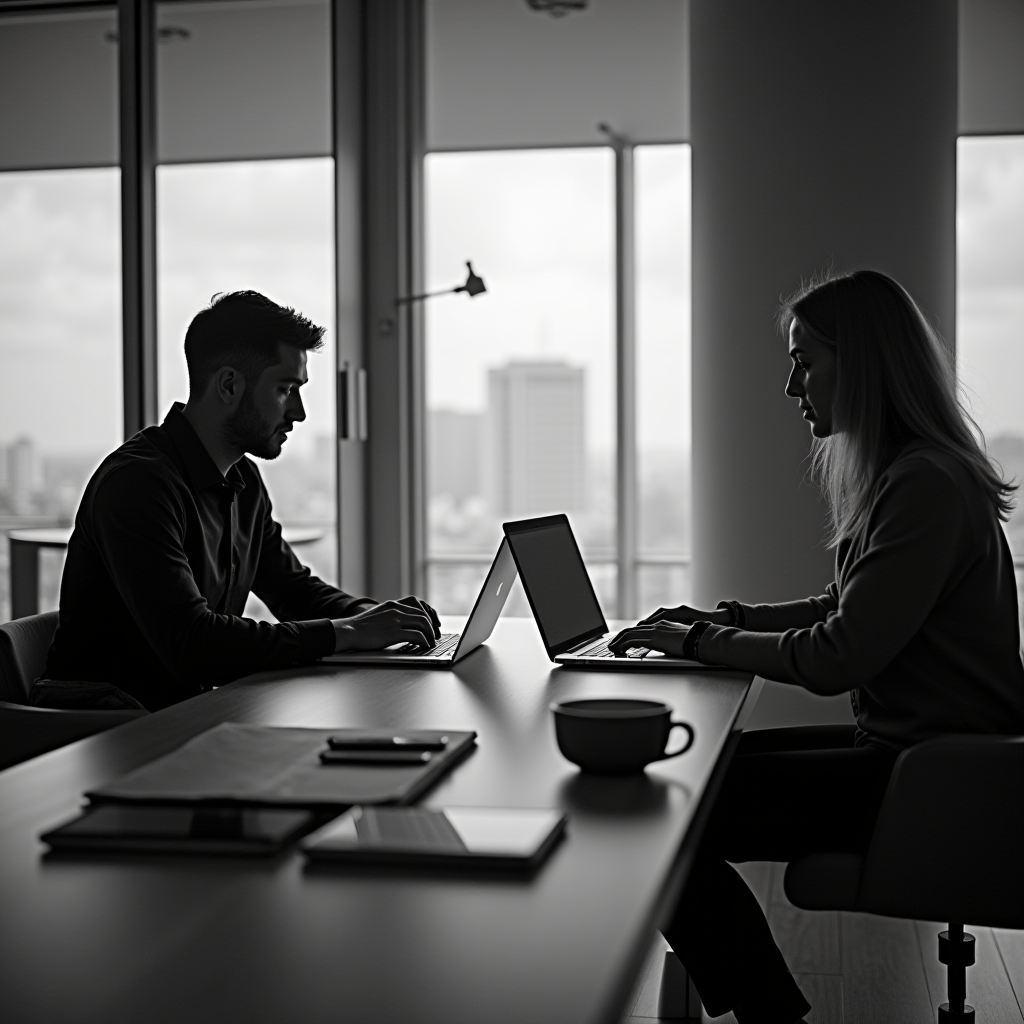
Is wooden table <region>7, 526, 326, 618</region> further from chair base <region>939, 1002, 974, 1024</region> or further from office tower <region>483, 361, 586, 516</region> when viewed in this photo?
chair base <region>939, 1002, 974, 1024</region>

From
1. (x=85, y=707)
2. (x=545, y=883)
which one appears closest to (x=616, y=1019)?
(x=545, y=883)

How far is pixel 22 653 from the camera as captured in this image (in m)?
2.40

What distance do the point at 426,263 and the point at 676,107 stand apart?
3.76 ft

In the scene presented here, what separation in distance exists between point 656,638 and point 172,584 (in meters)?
0.82

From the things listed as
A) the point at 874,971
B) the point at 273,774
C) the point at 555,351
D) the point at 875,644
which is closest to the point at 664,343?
the point at 555,351

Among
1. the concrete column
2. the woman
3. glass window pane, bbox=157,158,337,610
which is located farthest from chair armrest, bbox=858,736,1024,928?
glass window pane, bbox=157,158,337,610

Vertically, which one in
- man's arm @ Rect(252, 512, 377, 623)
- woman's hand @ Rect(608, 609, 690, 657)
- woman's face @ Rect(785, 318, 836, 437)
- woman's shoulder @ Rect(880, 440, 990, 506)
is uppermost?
woman's face @ Rect(785, 318, 836, 437)

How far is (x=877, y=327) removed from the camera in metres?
2.12

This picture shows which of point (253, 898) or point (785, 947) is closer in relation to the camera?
point (253, 898)

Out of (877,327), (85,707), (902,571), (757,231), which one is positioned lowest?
(85,707)

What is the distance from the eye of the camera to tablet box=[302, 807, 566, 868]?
1.09 metres

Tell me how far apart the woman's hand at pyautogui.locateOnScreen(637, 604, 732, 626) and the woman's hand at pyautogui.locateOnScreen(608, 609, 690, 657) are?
0.26 ft

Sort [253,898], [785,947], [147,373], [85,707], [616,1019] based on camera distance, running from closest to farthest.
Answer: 1. [616,1019]
2. [253,898]
3. [85,707]
4. [785,947]
5. [147,373]

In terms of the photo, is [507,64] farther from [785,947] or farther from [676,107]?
[785,947]
